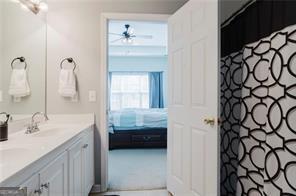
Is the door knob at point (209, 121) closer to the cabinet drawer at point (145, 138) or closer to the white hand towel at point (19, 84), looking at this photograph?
the white hand towel at point (19, 84)

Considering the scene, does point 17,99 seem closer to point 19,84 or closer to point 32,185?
point 19,84

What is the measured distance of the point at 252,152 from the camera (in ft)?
6.08

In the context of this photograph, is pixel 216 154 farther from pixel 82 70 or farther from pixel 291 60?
pixel 82 70

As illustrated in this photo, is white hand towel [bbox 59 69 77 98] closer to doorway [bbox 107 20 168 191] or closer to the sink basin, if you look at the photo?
the sink basin

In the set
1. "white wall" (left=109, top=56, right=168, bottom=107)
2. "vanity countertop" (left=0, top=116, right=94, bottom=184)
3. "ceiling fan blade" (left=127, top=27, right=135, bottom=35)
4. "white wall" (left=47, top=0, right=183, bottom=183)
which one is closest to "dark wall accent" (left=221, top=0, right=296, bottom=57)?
"white wall" (left=47, top=0, right=183, bottom=183)

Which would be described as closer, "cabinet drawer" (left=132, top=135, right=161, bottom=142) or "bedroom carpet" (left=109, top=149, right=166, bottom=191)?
→ "bedroom carpet" (left=109, top=149, right=166, bottom=191)

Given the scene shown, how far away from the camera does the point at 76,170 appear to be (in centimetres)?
194

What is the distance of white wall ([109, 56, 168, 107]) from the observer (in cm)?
779

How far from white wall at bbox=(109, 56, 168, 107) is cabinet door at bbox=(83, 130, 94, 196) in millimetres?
5380

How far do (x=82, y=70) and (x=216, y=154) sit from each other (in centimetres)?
181

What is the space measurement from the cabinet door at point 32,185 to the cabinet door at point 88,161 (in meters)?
1.04

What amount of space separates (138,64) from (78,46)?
5.18 meters

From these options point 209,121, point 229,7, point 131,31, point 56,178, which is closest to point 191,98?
point 209,121

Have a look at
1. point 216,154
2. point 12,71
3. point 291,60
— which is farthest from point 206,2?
point 12,71
